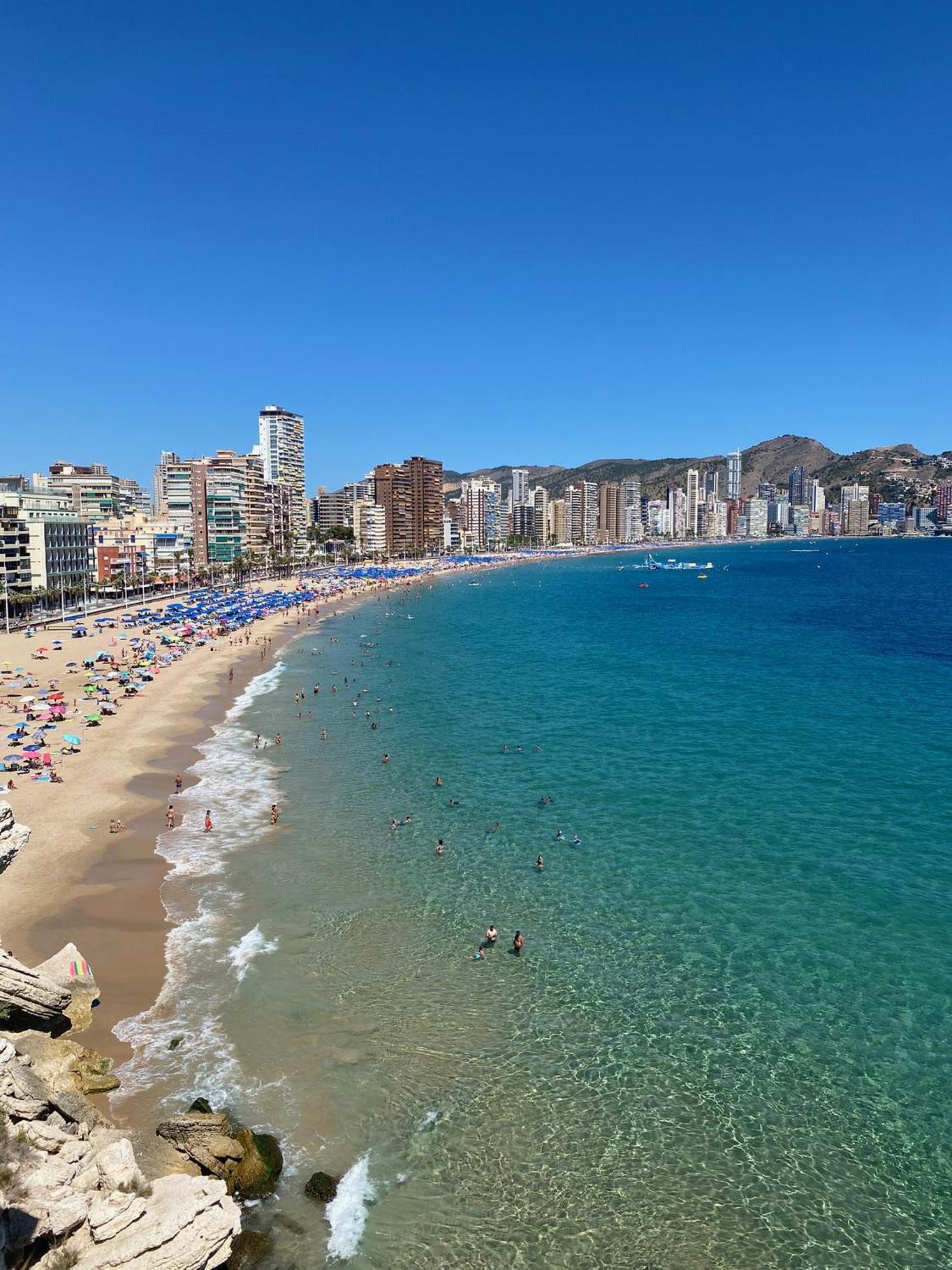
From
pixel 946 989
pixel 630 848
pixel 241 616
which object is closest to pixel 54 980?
pixel 630 848

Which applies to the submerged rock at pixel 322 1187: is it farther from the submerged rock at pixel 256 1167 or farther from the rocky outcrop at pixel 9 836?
the rocky outcrop at pixel 9 836

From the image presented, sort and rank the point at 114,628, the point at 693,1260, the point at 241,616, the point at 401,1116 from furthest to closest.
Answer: the point at 241,616 < the point at 114,628 < the point at 401,1116 < the point at 693,1260

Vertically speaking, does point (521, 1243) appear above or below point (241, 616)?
below

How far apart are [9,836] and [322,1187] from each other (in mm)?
8075

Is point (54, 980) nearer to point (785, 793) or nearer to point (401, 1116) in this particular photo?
point (401, 1116)

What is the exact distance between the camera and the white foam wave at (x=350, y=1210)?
A: 12.9 m

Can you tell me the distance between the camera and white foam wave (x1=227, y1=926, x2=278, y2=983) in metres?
20.5

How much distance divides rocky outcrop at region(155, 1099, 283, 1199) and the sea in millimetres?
382

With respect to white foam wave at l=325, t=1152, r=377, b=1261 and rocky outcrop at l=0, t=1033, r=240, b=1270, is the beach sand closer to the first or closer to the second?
rocky outcrop at l=0, t=1033, r=240, b=1270

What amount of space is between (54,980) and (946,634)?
269 ft

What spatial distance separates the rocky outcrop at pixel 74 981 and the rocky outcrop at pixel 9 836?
5.64 m

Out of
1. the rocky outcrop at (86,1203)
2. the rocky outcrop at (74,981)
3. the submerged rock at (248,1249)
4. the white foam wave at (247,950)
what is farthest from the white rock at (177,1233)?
the white foam wave at (247,950)

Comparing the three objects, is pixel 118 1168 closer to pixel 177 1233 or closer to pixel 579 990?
pixel 177 1233

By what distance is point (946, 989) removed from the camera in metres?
19.4
